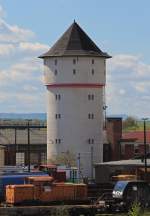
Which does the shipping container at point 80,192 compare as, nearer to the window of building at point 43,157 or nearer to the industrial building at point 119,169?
the industrial building at point 119,169

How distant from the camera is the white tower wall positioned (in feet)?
334

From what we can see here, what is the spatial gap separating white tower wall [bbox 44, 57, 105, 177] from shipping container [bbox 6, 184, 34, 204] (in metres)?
52.7

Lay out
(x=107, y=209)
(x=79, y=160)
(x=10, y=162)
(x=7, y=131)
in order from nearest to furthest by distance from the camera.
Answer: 1. (x=107, y=209)
2. (x=79, y=160)
3. (x=10, y=162)
4. (x=7, y=131)

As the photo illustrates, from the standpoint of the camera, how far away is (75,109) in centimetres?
10212

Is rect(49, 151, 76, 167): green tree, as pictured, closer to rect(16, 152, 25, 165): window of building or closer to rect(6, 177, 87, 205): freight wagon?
rect(16, 152, 25, 165): window of building

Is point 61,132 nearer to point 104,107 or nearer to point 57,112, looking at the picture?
point 57,112

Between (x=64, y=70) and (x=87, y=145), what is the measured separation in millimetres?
10720

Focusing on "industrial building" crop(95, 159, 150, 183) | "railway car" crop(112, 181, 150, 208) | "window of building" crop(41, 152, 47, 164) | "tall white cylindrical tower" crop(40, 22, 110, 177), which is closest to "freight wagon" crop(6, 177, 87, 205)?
"railway car" crop(112, 181, 150, 208)

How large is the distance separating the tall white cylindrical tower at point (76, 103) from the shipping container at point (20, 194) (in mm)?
52323

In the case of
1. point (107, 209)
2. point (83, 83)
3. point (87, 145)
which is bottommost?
point (107, 209)

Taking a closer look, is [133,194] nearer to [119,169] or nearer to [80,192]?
[80,192]

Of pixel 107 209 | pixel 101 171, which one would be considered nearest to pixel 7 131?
pixel 101 171

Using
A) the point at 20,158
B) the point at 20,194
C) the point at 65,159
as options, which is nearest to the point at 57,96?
the point at 65,159

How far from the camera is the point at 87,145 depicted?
102375mm
